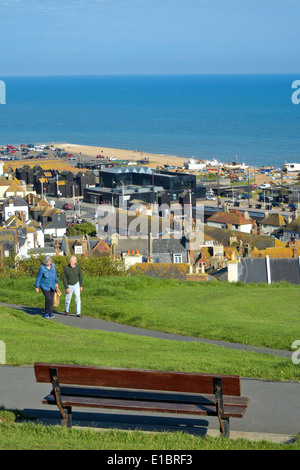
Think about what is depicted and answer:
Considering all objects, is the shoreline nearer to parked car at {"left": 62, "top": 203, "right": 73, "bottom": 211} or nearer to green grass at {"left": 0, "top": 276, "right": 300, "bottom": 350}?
parked car at {"left": 62, "top": 203, "right": 73, "bottom": 211}

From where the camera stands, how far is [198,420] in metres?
7.21

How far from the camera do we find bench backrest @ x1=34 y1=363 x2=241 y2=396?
6.62 m

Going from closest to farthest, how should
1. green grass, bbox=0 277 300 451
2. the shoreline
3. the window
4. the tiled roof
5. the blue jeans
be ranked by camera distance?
green grass, bbox=0 277 300 451 → the blue jeans → the window → the tiled roof → the shoreline

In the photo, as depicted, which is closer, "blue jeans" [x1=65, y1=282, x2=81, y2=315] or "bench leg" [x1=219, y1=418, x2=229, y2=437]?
"bench leg" [x1=219, y1=418, x2=229, y2=437]

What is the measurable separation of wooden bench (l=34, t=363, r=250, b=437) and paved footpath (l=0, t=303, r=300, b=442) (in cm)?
27

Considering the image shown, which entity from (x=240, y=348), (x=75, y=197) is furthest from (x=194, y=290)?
(x=75, y=197)

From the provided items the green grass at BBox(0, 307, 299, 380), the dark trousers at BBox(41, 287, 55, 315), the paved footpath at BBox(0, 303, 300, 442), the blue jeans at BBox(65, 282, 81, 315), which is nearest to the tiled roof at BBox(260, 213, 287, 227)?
the blue jeans at BBox(65, 282, 81, 315)

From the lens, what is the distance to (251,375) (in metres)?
8.86

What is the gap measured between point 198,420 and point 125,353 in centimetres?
289

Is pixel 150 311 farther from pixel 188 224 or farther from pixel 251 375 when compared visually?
pixel 188 224

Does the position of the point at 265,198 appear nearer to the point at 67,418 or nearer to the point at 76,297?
the point at 76,297

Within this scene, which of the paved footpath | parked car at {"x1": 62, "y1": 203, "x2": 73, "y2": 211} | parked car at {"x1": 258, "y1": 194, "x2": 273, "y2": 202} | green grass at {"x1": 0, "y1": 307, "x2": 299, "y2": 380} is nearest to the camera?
the paved footpath

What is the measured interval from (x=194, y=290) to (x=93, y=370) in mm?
9599

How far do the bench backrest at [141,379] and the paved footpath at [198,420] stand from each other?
485mm
